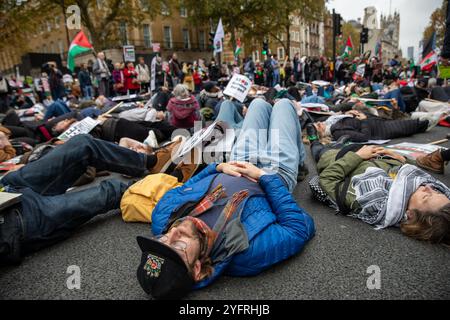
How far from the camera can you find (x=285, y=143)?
300 cm

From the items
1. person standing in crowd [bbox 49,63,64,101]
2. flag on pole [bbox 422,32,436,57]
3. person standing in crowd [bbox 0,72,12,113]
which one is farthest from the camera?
person standing in crowd [bbox 49,63,64,101]

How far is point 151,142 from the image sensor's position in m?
4.48

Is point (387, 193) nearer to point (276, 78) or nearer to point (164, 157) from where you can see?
point (164, 157)

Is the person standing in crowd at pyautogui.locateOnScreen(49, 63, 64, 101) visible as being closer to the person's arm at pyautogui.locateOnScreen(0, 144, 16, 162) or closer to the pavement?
the person's arm at pyautogui.locateOnScreen(0, 144, 16, 162)

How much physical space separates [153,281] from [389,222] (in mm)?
1813

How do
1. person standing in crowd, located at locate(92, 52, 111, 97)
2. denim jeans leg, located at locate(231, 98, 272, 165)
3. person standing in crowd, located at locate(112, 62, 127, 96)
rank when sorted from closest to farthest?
denim jeans leg, located at locate(231, 98, 272, 165) < person standing in crowd, located at locate(92, 52, 111, 97) < person standing in crowd, located at locate(112, 62, 127, 96)

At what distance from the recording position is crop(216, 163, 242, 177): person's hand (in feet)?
7.55

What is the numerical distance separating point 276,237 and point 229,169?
69 centimetres

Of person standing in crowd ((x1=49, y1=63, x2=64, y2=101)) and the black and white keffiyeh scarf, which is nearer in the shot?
the black and white keffiyeh scarf

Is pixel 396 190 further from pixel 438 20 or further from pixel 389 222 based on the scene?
pixel 438 20

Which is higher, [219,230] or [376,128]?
[376,128]

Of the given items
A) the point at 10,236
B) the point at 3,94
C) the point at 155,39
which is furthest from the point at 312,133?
the point at 155,39

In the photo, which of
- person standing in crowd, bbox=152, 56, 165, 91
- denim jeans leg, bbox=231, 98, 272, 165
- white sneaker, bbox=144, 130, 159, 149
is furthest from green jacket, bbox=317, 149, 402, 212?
person standing in crowd, bbox=152, 56, 165, 91
